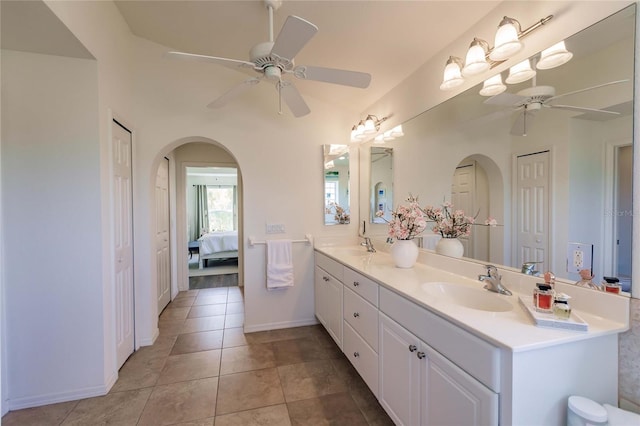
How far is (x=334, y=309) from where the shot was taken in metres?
2.55

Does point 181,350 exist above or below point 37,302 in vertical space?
below

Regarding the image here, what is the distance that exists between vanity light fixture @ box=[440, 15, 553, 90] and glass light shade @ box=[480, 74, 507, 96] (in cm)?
7

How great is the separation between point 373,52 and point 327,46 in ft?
1.21

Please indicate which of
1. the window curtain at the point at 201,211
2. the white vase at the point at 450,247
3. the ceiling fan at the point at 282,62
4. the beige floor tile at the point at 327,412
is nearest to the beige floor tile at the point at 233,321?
the beige floor tile at the point at 327,412

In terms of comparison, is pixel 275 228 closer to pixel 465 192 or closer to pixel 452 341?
pixel 465 192

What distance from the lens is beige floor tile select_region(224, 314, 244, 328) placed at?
3190 mm

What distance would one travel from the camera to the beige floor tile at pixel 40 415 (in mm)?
1771

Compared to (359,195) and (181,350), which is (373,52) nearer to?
(359,195)

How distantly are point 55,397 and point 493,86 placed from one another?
3503 millimetres

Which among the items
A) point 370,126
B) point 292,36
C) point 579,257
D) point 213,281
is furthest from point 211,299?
point 579,257

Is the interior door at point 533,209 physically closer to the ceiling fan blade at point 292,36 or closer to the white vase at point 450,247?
the white vase at point 450,247

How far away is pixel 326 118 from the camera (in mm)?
3221

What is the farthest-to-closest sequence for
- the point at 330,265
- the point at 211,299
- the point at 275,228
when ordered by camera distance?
the point at 211,299, the point at 275,228, the point at 330,265

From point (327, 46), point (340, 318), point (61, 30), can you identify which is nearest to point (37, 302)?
point (61, 30)
